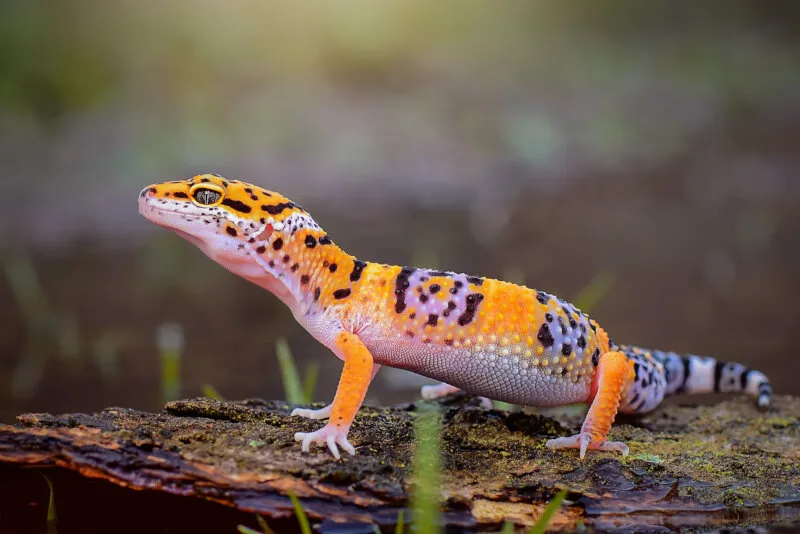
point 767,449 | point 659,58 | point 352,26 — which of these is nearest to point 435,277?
point 767,449

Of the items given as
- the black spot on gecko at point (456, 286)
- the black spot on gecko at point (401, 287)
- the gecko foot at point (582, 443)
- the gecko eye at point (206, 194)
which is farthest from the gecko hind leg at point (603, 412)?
the gecko eye at point (206, 194)

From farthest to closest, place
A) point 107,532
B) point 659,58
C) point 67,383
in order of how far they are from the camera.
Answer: point 659,58
point 67,383
point 107,532

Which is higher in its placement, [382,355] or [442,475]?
[382,355]

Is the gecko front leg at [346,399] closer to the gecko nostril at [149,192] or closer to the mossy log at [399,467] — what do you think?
the mossy log at [399,467]

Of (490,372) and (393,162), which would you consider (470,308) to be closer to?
(490,372)

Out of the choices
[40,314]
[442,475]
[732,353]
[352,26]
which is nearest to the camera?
→ [442,475]

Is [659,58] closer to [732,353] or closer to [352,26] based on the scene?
[352,26]

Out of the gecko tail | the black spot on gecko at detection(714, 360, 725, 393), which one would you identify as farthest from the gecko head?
the black spot on gecko at detection(714, 360, 725, 393)
